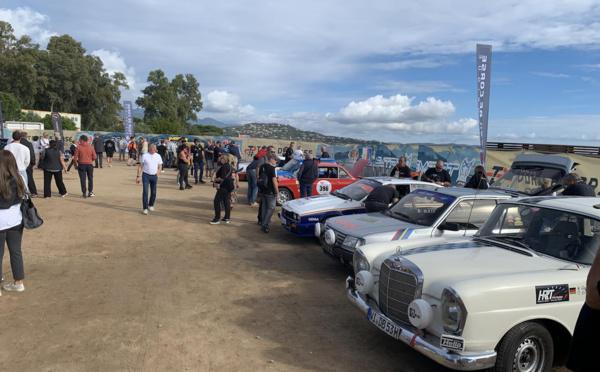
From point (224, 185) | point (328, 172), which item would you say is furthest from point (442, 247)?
point (328, 172)

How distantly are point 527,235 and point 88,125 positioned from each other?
70030 millimetres

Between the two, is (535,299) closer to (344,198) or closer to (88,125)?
(344,198)

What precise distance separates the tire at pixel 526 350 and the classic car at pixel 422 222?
2652 mm

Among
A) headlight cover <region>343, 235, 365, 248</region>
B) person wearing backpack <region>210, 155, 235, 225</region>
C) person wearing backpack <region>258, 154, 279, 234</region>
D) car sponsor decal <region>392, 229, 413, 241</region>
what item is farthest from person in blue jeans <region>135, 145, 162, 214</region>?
car sponsor decal <region>392, 229, 413, 241</region>

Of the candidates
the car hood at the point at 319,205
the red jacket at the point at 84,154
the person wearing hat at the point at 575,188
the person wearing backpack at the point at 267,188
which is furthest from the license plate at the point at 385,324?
the red jacket at the point at 84,154

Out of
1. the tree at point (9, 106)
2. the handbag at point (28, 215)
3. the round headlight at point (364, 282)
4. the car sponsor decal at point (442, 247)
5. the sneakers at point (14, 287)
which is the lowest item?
the sneakers at point (14, 287)

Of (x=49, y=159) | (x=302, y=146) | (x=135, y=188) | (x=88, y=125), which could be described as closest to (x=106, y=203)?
(x=49, y=159)

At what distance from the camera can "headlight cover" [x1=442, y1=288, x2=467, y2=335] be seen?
11.8 feet

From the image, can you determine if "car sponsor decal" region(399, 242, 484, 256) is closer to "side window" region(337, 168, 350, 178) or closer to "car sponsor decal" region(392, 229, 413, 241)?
"car sponsor decal" region(392, 229, 413, 241)

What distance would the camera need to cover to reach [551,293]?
378 cm

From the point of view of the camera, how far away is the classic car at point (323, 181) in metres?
13.3

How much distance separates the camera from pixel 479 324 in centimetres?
357

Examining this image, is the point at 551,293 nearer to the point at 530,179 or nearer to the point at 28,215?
the point at 28,215

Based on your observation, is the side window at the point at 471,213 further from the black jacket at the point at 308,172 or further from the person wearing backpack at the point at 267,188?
the black jacket at the point at 308,172
